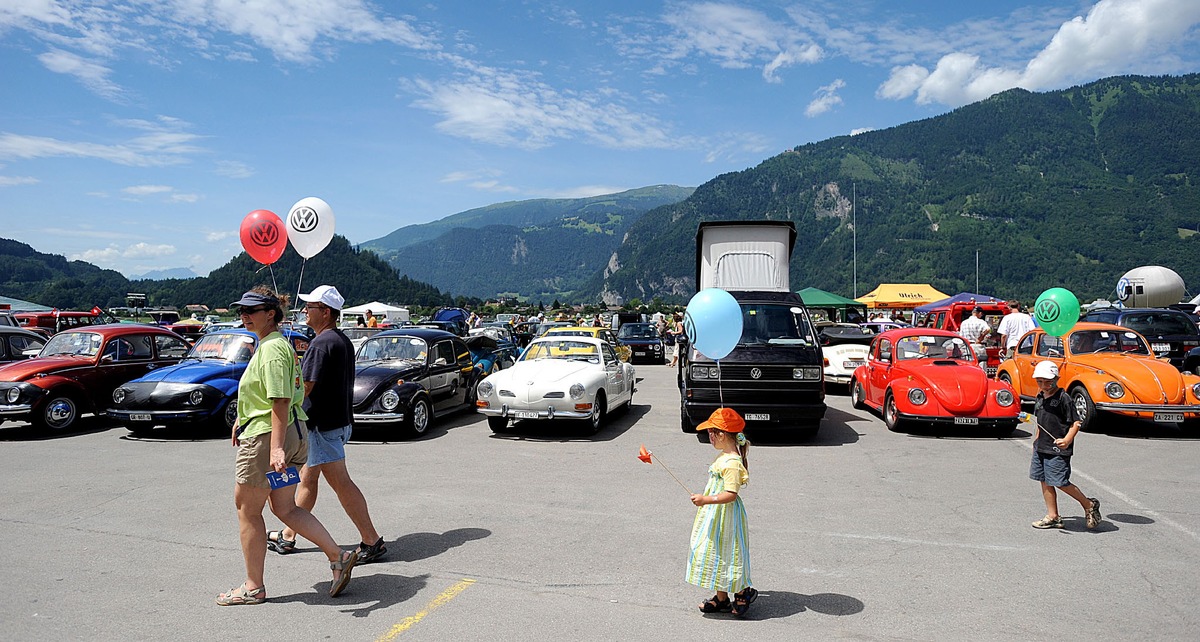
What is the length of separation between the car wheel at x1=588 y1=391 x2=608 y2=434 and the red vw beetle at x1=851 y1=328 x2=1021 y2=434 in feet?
14.6

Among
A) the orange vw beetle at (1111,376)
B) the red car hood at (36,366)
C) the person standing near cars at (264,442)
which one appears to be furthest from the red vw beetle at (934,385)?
the red car hood at (36,366)

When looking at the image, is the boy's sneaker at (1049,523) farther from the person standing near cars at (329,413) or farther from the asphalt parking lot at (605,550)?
the person standing near cars at (329,413)

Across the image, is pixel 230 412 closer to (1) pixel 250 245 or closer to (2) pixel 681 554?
(1) pixel 250 245

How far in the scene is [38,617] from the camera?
4383 millimetres

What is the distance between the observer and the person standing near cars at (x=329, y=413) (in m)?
5.27

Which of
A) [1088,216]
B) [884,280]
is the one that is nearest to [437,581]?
[884,280]

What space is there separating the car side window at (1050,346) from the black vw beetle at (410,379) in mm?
10105

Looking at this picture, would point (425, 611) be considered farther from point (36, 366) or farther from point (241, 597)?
point (36, 366)

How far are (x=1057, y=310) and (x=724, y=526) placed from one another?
9.47 meters

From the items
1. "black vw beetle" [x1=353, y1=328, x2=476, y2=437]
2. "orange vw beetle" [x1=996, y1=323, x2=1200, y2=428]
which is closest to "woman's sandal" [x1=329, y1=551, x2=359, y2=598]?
"black vw beetle" [x1=353, y1=328, x2=476, y2=437]

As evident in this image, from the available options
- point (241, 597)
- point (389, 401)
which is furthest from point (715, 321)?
point (389, 401)

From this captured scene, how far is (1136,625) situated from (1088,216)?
189354mm

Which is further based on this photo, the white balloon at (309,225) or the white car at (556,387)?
the white car at (556,387)

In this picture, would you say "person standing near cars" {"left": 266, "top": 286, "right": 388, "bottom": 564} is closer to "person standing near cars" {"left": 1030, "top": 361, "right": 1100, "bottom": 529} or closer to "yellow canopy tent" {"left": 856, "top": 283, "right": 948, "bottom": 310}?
"person standing near cars" {"left": 1030, "top": 361, "right": 1100, "bottom": 529}
